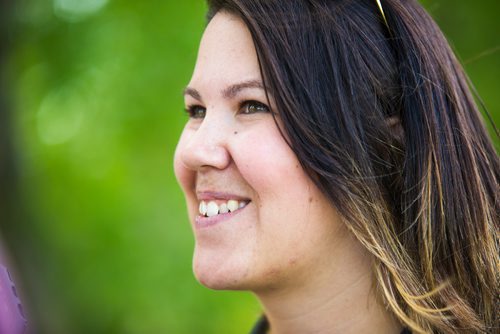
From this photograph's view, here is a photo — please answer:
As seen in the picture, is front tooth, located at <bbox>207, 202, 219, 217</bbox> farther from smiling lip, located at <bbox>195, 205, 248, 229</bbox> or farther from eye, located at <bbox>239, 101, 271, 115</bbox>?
eye, located at <bbox>239, 101, 271, 115</bbox>

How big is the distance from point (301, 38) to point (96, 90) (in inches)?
229

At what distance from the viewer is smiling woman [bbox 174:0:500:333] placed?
2.32 meters

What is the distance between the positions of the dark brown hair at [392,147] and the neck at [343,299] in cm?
7

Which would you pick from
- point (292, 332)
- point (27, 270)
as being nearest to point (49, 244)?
point (27, 270)

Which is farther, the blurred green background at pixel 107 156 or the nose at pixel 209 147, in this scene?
the blurred green background at pixel 107 156

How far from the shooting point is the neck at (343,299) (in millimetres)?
2449

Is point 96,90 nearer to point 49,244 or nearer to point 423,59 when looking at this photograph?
point 49,244

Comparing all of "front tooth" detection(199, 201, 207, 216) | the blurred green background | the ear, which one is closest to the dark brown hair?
the ear

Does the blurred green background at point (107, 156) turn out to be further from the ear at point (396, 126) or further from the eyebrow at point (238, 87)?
the eyebrow at point (238, 87)

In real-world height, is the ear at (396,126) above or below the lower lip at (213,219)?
above

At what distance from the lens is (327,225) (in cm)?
240

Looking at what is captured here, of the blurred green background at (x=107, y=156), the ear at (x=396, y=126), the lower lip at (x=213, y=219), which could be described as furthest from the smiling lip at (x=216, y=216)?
the blurred green background at (x=107, y=156)

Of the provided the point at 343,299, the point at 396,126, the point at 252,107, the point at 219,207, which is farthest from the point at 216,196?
the point at 396,126

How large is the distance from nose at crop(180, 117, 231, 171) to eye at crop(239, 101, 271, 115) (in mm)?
88
